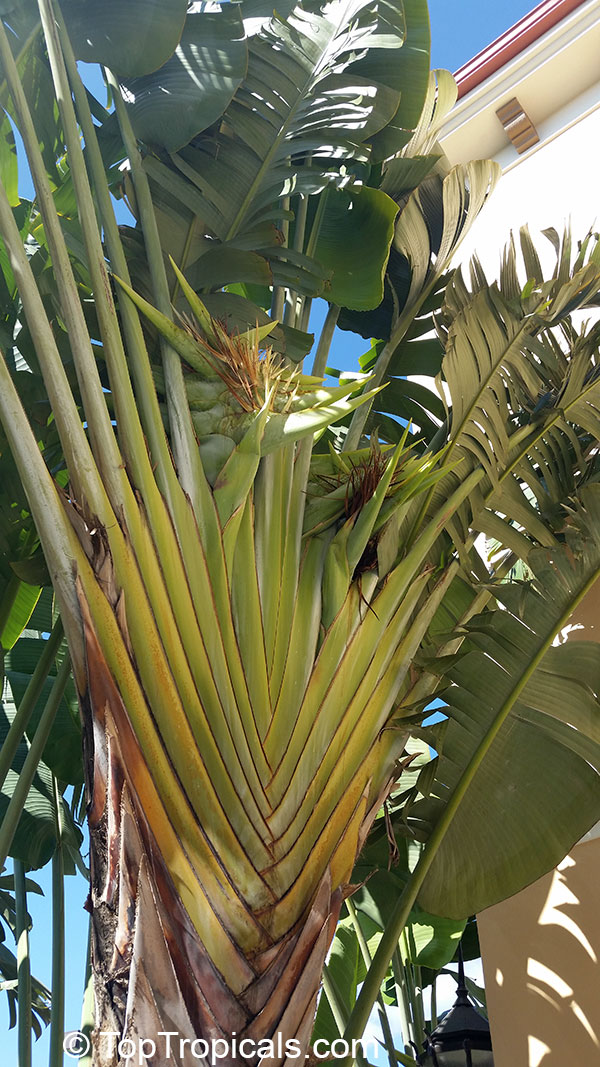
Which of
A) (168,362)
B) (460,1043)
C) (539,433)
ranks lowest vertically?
(460,1043)

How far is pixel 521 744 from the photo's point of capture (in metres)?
2.17

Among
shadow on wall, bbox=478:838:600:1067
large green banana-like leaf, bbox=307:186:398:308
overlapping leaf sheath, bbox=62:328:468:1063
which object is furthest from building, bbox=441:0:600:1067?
overlapping leaf sheath, bbox=62:328:468:1063

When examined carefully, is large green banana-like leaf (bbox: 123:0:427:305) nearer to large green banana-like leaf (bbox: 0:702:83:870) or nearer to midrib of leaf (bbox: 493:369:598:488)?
midrib of leaf (bbox: 493:369:598:488)

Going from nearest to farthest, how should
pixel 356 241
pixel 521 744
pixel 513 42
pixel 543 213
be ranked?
1. pixel 521 744
2. pixel 356 241
3. pixel 543 213
4. pixel 513 42

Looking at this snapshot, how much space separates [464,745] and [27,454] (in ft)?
4.19

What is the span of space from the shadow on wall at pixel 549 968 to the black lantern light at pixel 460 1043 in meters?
0.19

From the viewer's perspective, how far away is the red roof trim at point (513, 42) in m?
5.25

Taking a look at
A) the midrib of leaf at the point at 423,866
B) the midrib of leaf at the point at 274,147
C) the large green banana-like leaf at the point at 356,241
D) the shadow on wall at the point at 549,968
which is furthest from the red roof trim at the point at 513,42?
the shadow on wall at the point at 549,968

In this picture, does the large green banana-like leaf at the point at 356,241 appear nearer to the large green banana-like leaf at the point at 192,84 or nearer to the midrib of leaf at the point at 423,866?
the large green banana-like leaf at the point at 192,84

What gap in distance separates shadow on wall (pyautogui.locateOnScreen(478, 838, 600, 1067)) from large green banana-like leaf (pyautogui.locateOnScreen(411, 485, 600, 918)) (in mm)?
626

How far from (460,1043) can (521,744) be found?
48.5 inches

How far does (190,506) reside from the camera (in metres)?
1.51

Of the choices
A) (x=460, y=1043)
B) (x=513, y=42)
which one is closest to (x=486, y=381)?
(x=460, y=1043)

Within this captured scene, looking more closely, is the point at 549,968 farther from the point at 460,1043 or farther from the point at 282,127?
the point at 282,127
